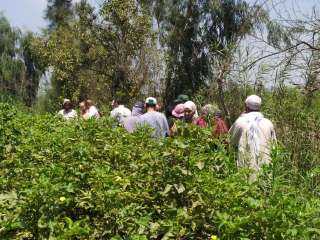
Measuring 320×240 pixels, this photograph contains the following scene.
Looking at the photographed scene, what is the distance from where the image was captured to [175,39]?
23812mm

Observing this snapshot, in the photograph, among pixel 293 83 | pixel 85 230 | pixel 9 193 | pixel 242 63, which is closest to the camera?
pixel 85 230

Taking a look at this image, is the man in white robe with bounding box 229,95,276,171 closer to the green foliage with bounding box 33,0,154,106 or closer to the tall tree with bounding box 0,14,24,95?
the green foliage with bounding box 33,0,154,106

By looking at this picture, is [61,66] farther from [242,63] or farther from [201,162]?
[201,162]

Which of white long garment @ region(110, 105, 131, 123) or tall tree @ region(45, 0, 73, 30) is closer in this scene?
white long garment @ region(110, 105, 131, 123)

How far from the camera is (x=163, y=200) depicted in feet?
11.6

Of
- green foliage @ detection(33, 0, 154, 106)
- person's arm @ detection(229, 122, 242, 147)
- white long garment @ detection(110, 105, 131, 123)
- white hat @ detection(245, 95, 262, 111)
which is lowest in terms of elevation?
person's arm @ detection(229, 122, 242, 147)

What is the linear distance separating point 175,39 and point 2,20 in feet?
72.6

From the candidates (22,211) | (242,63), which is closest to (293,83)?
(242,63)

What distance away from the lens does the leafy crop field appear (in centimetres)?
281

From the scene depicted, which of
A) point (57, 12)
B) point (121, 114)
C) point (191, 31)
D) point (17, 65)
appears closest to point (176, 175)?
point (121, 114)

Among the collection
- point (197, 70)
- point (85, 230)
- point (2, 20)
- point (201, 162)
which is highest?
point (2, 20)

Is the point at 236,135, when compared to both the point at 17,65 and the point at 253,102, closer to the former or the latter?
the point at 253,102

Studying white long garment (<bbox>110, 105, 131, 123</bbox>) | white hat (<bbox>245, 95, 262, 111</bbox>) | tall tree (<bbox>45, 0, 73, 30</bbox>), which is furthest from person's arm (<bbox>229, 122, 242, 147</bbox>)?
tall tree (<bbox>45, 0, 73, 30</bbox>)

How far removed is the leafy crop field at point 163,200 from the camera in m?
2.81
